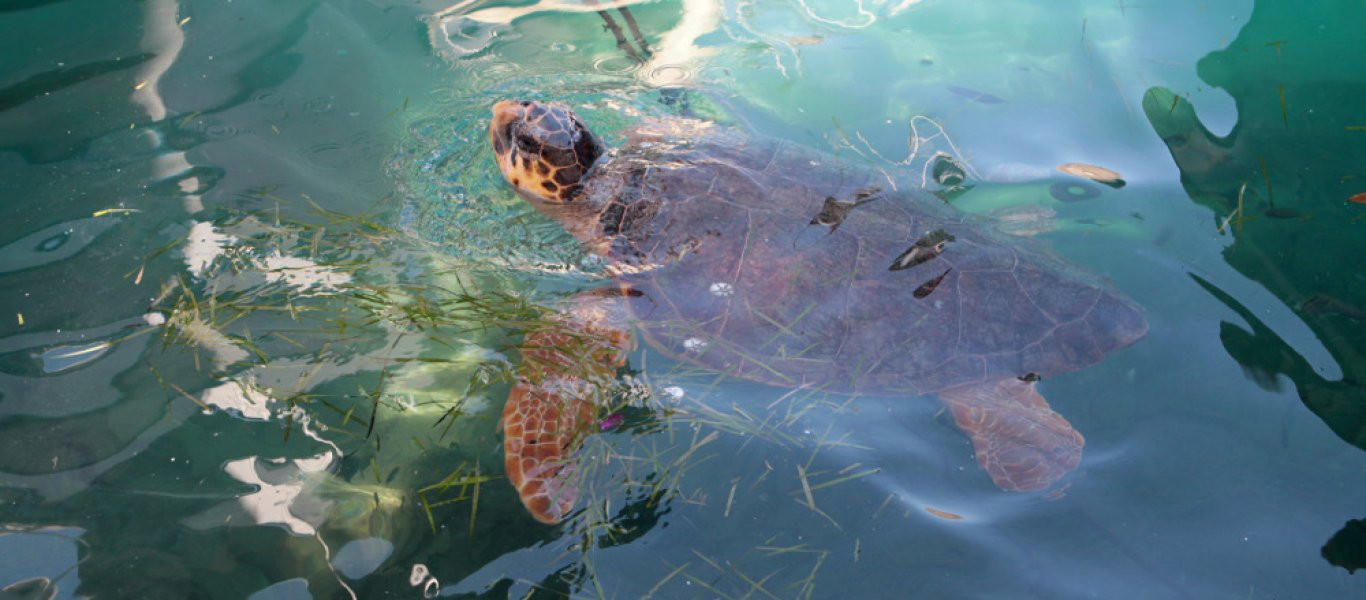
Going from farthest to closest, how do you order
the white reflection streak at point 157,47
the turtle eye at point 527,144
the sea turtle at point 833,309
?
the white reflection streak at point 157,47, the turtle eye at point 527,144, the sea turtle at point 833,309

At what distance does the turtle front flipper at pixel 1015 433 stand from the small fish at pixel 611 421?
1.24 metres

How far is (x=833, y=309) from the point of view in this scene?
281cm

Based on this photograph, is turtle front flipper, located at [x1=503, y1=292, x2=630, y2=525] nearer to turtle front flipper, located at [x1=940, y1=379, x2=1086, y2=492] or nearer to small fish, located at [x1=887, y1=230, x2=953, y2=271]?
small fish, located at [x1=887, y1=230, x2=953, y2=271]

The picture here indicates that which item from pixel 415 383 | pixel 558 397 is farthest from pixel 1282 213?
pixel 415 383

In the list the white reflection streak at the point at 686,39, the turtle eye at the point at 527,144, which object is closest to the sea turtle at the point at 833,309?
the turtle eye at the point at 527,144

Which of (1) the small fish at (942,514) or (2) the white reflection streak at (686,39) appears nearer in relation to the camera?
(1) the small fish at (942,514)

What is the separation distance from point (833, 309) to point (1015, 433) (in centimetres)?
78

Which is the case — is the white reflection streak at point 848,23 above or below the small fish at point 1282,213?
above

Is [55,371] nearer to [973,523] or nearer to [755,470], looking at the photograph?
[755,470]

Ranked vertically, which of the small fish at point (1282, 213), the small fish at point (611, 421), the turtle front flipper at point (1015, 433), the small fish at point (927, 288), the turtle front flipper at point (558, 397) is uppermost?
the small fish at point (927, 288)

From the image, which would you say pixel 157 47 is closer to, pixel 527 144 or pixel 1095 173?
pixel 527 144

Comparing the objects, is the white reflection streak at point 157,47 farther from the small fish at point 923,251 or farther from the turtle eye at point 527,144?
the small fish at point 923,251

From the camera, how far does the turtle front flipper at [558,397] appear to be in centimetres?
229

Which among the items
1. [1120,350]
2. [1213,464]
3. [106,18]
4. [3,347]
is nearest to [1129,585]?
[1213,464]
